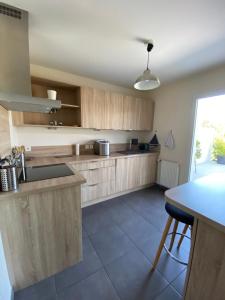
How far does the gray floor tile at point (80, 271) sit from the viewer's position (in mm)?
1234

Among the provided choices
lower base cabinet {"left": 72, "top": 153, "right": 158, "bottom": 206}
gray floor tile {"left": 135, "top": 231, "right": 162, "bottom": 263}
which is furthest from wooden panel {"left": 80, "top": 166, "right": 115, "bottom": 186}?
gray floor tile {"left": 135, "top": 231, "right": 162, "bottom": 263}

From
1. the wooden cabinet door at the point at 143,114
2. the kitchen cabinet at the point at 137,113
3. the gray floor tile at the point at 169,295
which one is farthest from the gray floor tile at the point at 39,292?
the wooden cabinet door at the point at 143,114

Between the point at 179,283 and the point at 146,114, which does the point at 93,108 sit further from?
the point at 179,283

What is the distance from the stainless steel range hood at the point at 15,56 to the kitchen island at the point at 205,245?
1420 mm

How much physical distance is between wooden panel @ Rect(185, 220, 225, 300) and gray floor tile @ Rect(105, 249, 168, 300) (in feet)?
1.36

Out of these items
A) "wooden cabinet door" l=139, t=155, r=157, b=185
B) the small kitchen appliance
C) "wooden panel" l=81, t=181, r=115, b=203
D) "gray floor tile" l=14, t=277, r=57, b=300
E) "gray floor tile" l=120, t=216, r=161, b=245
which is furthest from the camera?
"wooden cabinet door" l=139, t=155, r=157, b=185

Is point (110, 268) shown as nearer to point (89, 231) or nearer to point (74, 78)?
point (89, 231)

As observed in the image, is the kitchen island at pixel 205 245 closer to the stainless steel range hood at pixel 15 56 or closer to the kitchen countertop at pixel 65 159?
the stainless steel range hood at pixel 15 56

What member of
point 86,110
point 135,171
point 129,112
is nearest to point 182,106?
point 129,112

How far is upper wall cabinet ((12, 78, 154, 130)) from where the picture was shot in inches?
91.4

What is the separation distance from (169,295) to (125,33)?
8.37ft

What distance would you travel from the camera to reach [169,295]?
3.75ft

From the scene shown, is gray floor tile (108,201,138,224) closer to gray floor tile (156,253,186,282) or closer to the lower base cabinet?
the lower base cabinet

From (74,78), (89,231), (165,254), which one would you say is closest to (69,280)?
(89,231)
